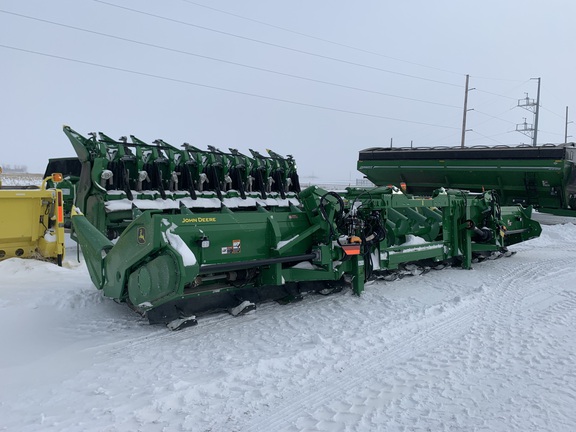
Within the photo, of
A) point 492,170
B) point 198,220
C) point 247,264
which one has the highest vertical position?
point 492,170

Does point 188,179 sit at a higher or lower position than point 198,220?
higher

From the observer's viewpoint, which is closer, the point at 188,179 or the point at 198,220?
the point at 198,220

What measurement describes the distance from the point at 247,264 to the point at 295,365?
1.34 meters

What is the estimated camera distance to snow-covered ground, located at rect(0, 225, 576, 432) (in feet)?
9.41

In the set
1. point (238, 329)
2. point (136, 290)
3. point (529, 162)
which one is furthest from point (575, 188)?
point (136, 290)

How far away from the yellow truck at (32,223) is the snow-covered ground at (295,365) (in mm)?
1054

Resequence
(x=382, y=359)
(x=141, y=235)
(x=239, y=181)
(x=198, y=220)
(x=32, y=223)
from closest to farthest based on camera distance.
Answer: (x=382, y=359)
(x=141, y=235)
(x=198, y=220)
(x=32, y=223)
(x=239, y=181)

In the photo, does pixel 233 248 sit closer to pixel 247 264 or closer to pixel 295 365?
pixel 247 264

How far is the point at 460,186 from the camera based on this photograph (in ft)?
48.1

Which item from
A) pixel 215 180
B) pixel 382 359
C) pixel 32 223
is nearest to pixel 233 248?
pixel 382 359

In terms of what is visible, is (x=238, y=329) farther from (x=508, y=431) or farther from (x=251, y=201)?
(x=251, y=201)

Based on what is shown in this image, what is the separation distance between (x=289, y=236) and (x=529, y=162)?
33.2 feet

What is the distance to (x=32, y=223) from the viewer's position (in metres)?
6.93

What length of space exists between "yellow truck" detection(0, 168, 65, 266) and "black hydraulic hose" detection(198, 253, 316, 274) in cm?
361
